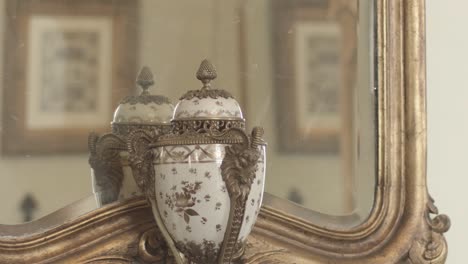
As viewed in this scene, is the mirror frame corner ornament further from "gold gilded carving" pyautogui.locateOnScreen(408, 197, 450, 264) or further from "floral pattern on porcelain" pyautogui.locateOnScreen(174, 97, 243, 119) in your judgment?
"floral pattern on porcelain" pyautogui.locateOnScreen(174, 97, 243, 119)

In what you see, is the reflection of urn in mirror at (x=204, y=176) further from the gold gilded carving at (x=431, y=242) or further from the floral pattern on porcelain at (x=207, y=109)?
the gold gilded carving at (x=431, y=242)

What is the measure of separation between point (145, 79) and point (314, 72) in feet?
0.65

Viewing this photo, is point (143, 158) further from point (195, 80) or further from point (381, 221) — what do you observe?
point (381, 221)

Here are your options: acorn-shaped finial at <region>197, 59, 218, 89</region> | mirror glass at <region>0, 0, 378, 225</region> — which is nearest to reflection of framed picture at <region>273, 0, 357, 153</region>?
mirror glass at <region>0, 0, 378, 225</region>

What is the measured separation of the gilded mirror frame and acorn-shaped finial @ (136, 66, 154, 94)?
4.8 inches

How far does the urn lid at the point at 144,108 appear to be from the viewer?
36.1 inches

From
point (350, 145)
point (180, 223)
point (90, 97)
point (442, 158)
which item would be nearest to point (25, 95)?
point (90, 97)

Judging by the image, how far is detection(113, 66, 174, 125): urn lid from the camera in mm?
918

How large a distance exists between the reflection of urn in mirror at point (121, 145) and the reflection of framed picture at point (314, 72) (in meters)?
0.14

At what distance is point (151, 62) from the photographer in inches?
37.1

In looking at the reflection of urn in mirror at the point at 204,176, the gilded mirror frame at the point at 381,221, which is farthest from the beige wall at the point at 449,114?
the reflection of urn in mirror at the point at 204,176

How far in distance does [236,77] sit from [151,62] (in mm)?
94

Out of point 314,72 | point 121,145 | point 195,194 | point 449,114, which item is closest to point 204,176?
point 195,194

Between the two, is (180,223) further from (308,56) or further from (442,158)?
(442,158)
